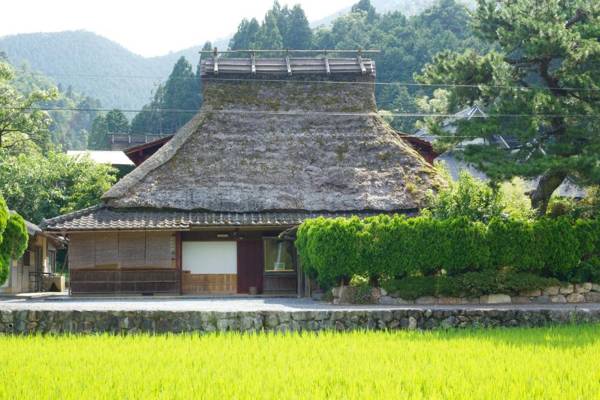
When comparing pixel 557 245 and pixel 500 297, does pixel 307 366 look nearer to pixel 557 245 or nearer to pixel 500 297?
pixel 500 297

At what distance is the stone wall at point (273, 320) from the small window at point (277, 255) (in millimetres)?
10554

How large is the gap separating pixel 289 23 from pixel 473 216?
65686 millimetres

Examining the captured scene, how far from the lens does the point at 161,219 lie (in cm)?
2353

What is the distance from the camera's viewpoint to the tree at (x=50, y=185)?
34.7 metres

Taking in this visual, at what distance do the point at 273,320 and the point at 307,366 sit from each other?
475 centimetres

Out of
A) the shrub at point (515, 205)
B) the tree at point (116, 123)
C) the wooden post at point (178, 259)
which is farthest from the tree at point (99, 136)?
the shrub at point (515, 205)

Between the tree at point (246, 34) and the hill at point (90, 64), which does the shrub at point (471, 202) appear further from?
the hill at point (90, 64)

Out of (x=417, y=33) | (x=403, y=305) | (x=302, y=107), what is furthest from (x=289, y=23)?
(x=403, y=305)

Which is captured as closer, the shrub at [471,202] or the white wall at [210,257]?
the shrub at [471,202]

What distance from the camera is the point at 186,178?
2492cm

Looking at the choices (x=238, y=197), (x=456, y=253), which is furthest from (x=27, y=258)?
(x=456, y=253)

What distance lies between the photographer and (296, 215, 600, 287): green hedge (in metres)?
18.1

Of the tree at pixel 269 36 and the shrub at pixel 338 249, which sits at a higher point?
the tree at pixel 269 36

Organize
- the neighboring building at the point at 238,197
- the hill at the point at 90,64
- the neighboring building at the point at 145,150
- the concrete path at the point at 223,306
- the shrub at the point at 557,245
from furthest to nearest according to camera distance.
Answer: the hill at the point at 90,64 < the neighboring building at the point at 145,150 < the neighboring building at the point at 238,197 < the shrub at the point at 557,245 < the concrete path at the point at 223,306
